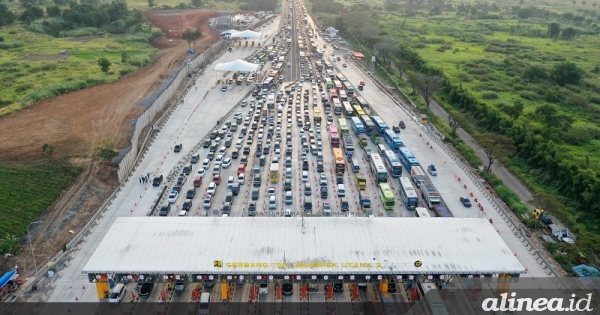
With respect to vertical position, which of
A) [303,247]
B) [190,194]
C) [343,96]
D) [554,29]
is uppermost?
[554,29]

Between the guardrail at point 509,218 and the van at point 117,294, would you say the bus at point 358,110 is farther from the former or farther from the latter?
the van at point 117,294

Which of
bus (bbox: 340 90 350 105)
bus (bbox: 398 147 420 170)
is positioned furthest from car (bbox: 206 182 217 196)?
bus (bbox: 340 90 350 105)

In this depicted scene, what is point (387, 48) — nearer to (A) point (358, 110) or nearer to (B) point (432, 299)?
(A) point (358, 110)

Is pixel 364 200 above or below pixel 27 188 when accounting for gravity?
above

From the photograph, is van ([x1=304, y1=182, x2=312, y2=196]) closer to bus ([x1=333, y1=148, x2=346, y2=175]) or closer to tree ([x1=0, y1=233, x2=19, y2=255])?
bus ([x1=333, y1=148, x2=346, y2=175])

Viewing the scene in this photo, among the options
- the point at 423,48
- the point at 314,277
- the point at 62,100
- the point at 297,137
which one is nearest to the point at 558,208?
the point at 314,277

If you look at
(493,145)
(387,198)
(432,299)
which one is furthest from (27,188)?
(493,145)
